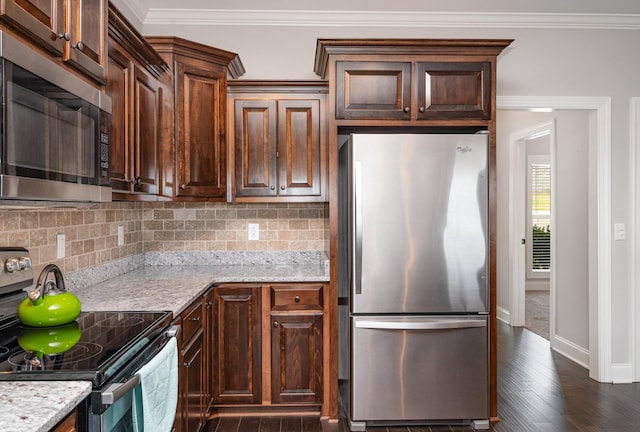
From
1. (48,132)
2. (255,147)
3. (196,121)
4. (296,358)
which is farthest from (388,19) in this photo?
(48,132)

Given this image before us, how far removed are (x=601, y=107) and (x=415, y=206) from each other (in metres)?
1.88

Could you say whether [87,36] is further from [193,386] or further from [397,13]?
[397,13]

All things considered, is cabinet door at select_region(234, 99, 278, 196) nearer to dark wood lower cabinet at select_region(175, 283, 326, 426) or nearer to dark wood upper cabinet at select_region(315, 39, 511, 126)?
dark wood upper cabinet at select_region(315, 39, 511, 126)

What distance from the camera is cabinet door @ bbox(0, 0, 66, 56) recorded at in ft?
4.01

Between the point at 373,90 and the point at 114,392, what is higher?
the point at 373,90

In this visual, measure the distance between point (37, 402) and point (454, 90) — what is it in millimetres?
2588

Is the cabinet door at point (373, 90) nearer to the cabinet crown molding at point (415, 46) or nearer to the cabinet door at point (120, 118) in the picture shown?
the cabinet crown molding at point (415, 46)

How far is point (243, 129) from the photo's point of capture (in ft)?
10.3

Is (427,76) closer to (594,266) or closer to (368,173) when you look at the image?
(368,173)

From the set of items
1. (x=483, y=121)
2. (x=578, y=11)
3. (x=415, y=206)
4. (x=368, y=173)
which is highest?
(x=578, y=11)

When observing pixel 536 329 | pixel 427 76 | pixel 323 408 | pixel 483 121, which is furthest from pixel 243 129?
pixel 536 329

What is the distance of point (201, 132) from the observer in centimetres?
298

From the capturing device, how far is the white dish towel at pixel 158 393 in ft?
4.82

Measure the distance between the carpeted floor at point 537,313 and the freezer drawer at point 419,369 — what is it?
7.74 feet
